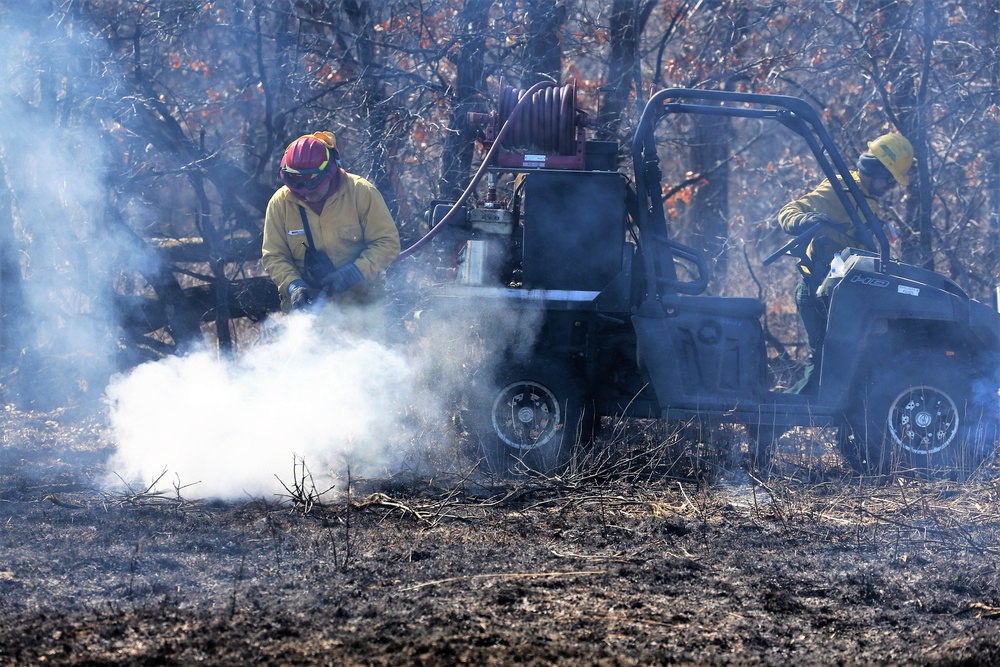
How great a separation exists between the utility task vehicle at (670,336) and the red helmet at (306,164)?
109cm

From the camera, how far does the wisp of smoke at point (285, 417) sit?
6.51m

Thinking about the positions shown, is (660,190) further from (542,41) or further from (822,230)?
(542,41)

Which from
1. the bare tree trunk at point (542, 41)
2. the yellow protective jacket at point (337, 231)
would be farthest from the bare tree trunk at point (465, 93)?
the yellow protective jacket at point (337, 231)

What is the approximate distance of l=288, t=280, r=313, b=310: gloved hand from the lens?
6895mm

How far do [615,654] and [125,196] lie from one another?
7200 millimetres

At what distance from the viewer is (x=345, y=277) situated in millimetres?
6871

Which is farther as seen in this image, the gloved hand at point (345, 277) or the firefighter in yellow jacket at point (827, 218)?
the firefighter in yellow jacket at point (827, 218)

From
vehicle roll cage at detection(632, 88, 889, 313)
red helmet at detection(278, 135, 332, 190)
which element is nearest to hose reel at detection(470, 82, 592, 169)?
vehicle roll cage at detection(632, 88, 889, 313)

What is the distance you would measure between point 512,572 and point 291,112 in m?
6.49

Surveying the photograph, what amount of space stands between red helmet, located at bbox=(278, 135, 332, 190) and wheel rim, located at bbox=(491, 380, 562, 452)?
6.48 ft

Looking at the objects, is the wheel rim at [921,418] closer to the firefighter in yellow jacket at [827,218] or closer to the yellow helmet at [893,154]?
the firefighter in yellow jacket at [827,218]

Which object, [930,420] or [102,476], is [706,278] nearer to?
[930,420]

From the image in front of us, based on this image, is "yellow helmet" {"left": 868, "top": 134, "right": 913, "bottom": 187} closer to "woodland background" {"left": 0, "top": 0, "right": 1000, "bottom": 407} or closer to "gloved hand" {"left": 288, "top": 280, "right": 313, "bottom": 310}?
"woodland background" {"left": 0, "top": 0, "right": 1000, "bottom": 407}

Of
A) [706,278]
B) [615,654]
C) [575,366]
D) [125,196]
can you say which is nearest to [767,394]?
[706,278]
